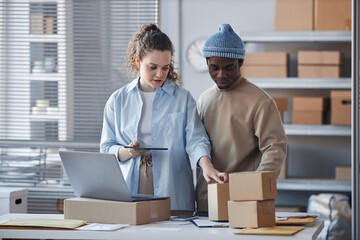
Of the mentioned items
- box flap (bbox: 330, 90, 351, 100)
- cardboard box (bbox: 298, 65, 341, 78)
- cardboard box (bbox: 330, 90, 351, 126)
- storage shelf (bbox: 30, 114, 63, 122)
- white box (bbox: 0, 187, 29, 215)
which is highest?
cardboard box (bbox: 298, 65, 341, 78)

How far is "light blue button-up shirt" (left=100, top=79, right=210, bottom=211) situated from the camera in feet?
7.93

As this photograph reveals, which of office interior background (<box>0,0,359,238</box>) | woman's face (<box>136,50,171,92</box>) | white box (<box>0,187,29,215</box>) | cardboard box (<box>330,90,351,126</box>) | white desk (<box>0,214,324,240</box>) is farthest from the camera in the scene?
office interior background (<box>0,0,359,238</box>)

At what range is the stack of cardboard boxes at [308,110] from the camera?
461cm

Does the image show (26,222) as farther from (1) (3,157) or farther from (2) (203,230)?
(1) (3,157)

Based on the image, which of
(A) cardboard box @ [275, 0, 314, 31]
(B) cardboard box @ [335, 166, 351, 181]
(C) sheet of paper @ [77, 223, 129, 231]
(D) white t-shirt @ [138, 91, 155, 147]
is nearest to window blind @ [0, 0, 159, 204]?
(A) cardboard box @ [275, 0, 314, 31]

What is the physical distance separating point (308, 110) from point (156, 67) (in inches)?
98.7

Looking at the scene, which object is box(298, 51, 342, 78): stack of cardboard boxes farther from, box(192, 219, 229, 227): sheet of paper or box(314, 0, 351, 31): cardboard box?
box(192, 219, 229, 227): sheet of paper

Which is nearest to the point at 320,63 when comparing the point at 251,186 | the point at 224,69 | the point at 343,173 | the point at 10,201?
the point at 343,173

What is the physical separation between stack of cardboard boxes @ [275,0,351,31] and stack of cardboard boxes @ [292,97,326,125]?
58 centimetres

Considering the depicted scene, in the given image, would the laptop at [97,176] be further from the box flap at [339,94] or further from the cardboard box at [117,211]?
the box flap at [339,94]

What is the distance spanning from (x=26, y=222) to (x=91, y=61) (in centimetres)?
279

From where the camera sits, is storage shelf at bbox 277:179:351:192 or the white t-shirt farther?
storage shelf at bbox 277:179:351:192

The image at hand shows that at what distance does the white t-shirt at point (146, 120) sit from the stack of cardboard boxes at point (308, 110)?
2348 mm

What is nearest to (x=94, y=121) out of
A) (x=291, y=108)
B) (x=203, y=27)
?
(x=203, y=27)
